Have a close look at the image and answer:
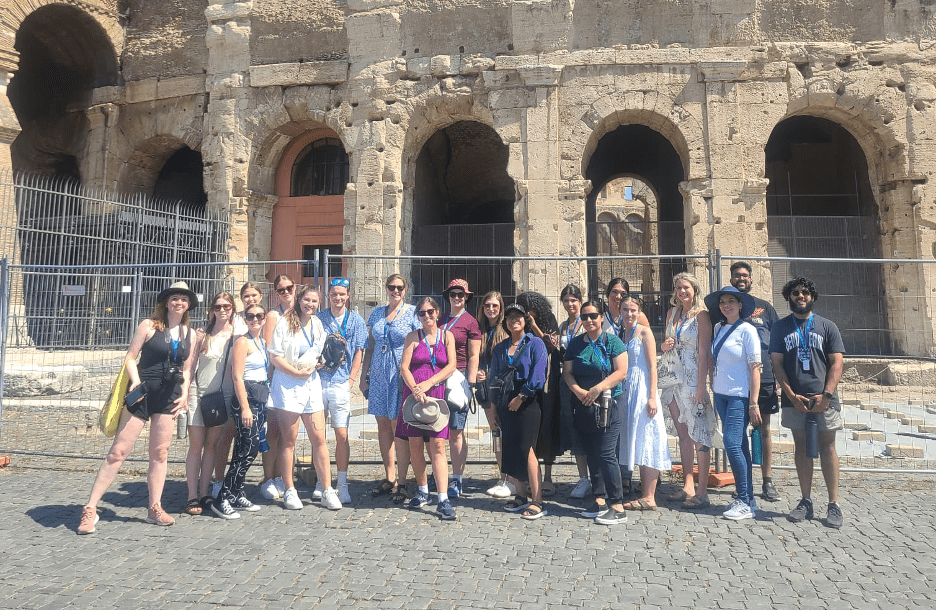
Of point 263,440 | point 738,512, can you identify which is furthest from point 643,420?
point 263,440

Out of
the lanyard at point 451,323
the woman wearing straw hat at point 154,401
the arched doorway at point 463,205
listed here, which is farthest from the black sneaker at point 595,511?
the arched doorway at point 463,205

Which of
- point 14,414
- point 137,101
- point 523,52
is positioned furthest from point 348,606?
point 137,101

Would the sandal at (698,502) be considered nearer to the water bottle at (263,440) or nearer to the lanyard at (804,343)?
the lanyard at (804,343)

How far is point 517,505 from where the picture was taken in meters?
4.75

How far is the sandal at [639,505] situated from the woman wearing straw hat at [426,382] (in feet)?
4.45

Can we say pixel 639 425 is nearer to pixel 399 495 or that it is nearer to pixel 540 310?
pixel 540 310

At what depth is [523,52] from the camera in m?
11.7

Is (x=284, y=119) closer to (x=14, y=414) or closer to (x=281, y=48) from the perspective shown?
(x=281, y=48)

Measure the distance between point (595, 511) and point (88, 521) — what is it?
3.56 metres

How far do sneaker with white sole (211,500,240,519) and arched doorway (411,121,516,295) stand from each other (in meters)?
7.98

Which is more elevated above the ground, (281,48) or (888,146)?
(281,48)

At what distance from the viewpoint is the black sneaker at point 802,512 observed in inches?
175

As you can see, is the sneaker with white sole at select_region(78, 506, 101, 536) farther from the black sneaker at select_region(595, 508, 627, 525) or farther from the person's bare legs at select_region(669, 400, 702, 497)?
the person's bare legs at select_region(669, 400, 702, 497)

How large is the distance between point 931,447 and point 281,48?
41.8 ft
